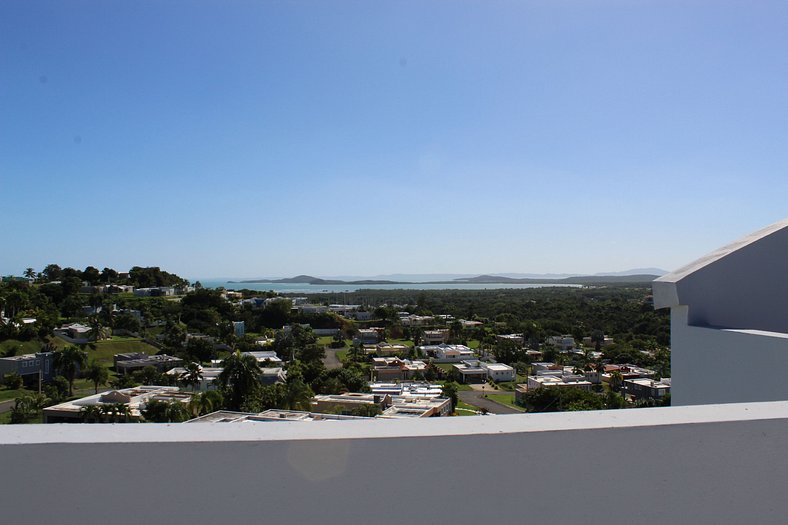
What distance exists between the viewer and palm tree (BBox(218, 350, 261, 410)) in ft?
72.7

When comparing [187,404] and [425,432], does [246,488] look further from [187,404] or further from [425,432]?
[187,404]

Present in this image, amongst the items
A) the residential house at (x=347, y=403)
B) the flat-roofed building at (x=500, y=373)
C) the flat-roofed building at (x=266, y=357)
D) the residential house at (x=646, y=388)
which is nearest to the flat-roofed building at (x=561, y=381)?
the residential house at (x=646, y=388)

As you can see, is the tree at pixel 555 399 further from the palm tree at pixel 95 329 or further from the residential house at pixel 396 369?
the palm tree at pixel 95 329

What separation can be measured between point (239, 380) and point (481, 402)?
38.3 ft

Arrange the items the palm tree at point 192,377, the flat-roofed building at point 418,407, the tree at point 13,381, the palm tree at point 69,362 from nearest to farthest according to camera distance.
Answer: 1. the flat-roofed building at point 418,407
2. the palm tree at point 192,377
3. the palm tree at point 69,362
4. the tree at point 13,381

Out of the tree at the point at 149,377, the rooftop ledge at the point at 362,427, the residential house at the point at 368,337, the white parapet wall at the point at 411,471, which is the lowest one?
the residential house at the point at 368,337

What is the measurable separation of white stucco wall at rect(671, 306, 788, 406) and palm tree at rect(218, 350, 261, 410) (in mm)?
21364

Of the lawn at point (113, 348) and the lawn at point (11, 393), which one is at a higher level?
the lawn at point (113, 348)

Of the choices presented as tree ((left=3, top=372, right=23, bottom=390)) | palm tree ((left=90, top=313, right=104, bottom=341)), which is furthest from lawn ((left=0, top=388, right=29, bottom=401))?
palm tree ((left=90, top=313, right=104, bottom=341))

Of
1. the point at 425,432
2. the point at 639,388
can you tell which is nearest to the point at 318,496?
the point at 425,432

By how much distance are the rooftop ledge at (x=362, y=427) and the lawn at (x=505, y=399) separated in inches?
969

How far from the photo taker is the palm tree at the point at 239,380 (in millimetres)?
22152

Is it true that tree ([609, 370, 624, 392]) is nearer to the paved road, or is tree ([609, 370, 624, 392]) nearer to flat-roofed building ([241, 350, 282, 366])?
the paved road

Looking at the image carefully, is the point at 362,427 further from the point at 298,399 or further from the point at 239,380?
the point at 239,380
